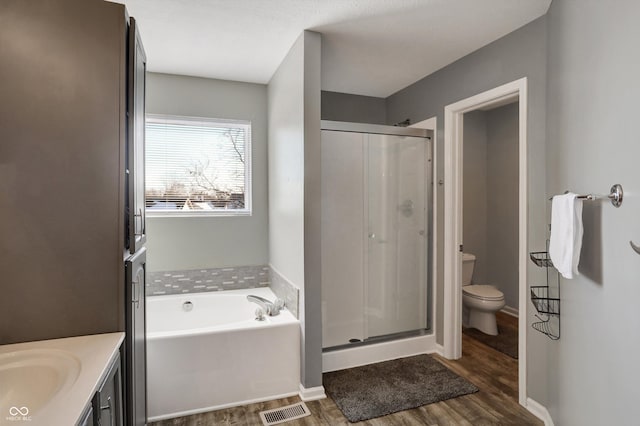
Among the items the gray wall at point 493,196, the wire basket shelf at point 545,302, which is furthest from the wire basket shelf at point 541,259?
the gray wall at point 493,196

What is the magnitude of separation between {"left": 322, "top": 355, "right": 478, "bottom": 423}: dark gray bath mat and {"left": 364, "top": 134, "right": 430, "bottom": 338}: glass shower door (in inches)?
12.5

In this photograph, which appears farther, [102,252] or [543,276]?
[543,276]

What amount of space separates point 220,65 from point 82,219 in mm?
2092

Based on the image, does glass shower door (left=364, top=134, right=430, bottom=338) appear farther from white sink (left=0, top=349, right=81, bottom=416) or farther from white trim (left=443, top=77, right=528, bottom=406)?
white sink (left=0, top=349, right=81, bottom=416)

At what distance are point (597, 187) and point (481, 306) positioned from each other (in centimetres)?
221

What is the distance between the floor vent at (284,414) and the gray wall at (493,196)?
2.90m

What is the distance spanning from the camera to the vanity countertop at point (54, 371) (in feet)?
3.28

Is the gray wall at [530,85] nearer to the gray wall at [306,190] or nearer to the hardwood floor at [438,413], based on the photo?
the hardwood floor at [438,413]

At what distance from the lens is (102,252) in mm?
1389

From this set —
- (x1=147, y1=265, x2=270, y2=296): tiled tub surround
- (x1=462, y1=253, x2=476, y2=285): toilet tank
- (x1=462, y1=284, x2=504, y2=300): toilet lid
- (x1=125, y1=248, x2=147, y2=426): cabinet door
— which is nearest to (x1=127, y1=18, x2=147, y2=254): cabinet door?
(x1=125, y1=248, x2=147, y2=426): cabinet door

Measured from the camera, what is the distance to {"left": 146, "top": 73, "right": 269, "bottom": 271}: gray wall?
10.5 feet

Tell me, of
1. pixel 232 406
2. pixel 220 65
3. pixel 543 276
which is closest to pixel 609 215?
pixel 543 276

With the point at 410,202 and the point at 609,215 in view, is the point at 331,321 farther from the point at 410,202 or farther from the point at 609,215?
the point at 609,215

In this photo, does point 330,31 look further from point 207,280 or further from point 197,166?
point 207,280
